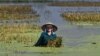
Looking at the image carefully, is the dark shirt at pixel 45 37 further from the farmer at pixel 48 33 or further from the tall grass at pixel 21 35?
the tall grass at pixel 21 35

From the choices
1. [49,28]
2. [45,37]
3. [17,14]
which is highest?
[49,28]

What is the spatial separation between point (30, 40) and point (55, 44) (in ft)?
5.54

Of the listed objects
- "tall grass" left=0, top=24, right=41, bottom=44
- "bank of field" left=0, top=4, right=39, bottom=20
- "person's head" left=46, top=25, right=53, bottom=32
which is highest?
"person's head" left=46, top=25, right=53, bottom=32

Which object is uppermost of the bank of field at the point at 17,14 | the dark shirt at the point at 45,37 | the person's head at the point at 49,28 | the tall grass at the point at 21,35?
the person's head at the point at 49,28

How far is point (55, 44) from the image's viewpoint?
8867mm

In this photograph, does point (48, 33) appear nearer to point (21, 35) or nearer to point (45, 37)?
point (45, 37)

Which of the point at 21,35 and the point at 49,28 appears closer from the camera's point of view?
the point at 49,28

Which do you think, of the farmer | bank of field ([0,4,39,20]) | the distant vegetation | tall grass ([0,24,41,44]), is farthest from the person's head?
the distant vegetation

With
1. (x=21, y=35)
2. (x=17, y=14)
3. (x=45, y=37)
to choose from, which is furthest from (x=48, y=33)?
(x=17, y=14)

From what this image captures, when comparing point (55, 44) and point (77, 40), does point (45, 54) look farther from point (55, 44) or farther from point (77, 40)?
point (77, 40)

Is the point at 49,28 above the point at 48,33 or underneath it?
above

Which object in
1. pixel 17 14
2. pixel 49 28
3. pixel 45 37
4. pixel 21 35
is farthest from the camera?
pixel 17 14

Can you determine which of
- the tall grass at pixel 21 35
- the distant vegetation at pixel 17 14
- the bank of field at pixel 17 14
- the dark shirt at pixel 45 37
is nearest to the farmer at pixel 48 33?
the dark shirt at pixel 45 37

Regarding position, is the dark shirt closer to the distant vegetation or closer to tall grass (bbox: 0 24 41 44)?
tall grass (bbox: 0 24 41 44)
